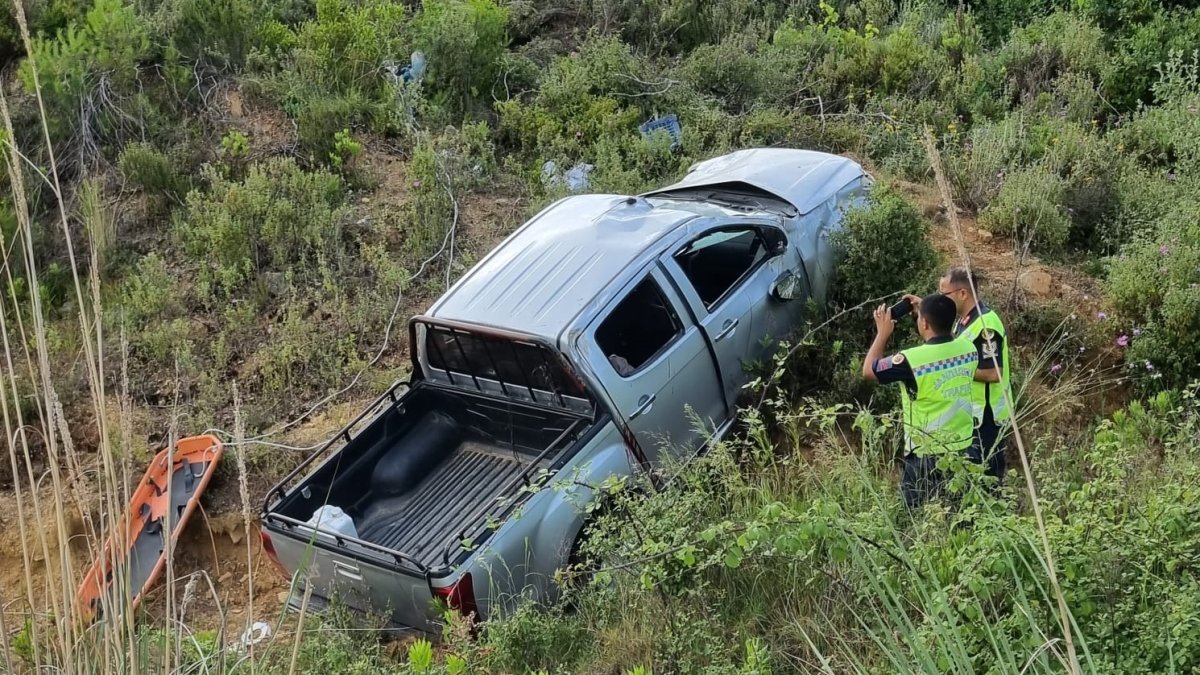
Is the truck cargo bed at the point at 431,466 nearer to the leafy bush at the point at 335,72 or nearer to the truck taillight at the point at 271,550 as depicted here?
the truck taillight at the point at 271,550

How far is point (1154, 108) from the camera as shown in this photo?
30.0ft

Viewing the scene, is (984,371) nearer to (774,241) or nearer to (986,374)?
(986,374)

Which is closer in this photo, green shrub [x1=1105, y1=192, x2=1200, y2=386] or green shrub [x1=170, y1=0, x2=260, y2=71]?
green shrub [x1=1105, y1=192, x2=1200, y2=386]

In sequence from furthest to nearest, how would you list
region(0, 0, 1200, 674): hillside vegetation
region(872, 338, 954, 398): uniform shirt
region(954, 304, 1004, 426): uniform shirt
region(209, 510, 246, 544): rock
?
region(209, 510, 246, 544): rock < region(872, 338, 954, 398): uniform shirt < region(954, 304, 1004, 426): uniform shirt < region(0, 0, 1200, 674): hillside vegetation

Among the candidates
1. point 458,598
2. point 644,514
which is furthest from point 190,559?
point 644,514

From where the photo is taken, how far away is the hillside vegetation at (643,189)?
3.39m

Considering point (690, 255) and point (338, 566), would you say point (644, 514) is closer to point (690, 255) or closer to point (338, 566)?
point (338, 566)

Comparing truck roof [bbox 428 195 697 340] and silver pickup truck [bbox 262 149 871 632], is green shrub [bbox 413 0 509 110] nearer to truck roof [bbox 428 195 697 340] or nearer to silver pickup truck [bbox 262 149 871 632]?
silver pickup truck [bbox 262 149 871 632]

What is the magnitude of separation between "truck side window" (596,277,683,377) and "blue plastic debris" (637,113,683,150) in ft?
13.9

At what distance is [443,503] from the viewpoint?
5758mm

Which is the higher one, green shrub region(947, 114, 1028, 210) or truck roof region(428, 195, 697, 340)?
truck roof region(428, 195, 697, 340)

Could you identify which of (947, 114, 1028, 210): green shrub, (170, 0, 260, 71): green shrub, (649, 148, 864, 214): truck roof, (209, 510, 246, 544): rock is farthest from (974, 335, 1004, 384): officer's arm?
(170, 0, 260, 71): green shrub

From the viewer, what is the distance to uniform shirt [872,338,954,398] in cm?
496

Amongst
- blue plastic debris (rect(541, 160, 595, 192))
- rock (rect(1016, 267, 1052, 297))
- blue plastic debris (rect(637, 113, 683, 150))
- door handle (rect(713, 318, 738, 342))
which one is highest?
door handle (rect(713, 318, 738, 342))
